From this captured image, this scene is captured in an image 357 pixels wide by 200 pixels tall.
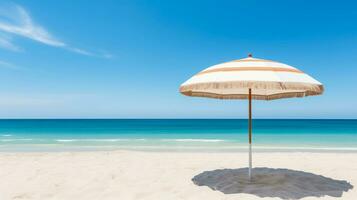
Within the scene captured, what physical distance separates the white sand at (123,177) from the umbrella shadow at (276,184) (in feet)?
0.54

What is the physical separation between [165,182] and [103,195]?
1104 mm

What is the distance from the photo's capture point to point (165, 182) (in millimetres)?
4688

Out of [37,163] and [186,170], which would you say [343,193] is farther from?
[37,163]

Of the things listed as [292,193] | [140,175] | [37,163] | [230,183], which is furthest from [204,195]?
[37,163]

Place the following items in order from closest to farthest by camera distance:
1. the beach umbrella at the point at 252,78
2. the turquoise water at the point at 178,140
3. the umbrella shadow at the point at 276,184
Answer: the beach umbrella at the point at 252,78, the umbrella shadow at the point at 276,184, the turquoise water at the point at 178,140

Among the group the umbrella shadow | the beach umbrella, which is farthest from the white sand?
the beach umbrella

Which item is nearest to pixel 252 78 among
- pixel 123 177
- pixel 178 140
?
pixel 123 177

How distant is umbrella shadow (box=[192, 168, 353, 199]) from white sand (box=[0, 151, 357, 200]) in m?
0.16

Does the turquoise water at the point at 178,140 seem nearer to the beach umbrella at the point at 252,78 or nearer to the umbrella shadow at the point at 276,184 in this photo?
the umbrella shadow at the point at 276,184

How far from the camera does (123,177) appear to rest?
199 inches

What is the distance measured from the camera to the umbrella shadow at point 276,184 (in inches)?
155

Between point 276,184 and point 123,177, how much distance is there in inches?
103

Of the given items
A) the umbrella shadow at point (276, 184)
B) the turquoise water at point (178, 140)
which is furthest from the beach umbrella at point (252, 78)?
the turquoise water at point (178, 140)

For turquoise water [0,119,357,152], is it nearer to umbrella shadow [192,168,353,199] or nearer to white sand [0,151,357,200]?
white sand [0,151,357,200]
